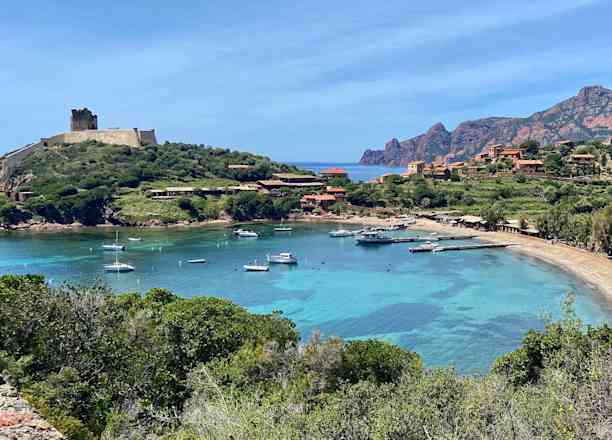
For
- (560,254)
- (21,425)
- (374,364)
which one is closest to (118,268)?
(374,364)

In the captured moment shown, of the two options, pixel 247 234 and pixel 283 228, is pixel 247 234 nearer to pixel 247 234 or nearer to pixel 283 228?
pixel 247 234

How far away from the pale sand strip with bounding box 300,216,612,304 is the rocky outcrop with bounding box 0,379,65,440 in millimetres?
40941

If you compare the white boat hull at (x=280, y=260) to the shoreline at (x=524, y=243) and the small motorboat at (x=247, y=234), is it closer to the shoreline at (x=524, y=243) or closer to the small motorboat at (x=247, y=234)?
the small motorboat at (x=247, y=234)

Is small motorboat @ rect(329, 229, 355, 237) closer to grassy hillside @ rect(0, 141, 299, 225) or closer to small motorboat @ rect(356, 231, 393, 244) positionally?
small motorboat @ rect(356, 231, 393, 244)

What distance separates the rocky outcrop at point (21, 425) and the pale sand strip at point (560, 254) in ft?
134

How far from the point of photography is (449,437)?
9.24 meters

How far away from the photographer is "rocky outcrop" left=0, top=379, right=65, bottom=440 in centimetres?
788

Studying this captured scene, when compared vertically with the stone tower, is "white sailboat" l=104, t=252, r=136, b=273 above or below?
below

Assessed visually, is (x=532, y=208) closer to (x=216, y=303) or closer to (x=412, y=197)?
(x=412, y=197)

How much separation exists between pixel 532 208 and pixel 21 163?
→ 314 feet

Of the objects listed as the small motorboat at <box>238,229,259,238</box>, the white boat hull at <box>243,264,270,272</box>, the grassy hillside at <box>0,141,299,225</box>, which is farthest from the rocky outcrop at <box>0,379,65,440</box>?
the grassy hillside at <box>0,141,299,225</box>

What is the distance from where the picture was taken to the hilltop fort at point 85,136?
366 ft

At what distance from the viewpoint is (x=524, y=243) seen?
65.0 meters

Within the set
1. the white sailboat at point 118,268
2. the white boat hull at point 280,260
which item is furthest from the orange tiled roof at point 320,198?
the white sailboat at point 118,268
